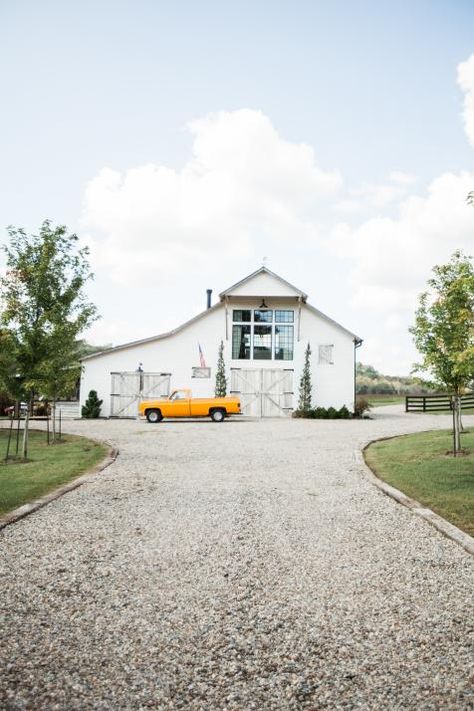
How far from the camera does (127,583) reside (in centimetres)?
421

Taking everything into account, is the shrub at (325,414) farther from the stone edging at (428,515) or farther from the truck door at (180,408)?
the stone edging at (428,515)

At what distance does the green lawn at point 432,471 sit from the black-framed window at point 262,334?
13163 mm

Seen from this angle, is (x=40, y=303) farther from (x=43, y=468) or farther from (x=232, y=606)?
(x=232, y=606)

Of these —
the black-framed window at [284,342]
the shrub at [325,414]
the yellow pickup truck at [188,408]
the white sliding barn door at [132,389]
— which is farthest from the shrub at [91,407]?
the shrub at [325,414]

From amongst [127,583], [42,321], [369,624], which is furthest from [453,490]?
[42,321]

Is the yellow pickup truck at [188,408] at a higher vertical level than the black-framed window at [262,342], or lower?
lower

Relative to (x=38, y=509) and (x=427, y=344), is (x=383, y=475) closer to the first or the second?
(x=427, y=344)

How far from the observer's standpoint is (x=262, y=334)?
28.0 meters

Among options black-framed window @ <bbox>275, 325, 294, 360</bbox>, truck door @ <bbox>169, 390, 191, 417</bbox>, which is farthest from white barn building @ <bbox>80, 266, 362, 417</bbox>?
truck door @ <bbox>169, 390, 191, 417</bbox>

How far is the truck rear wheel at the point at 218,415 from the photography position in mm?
23547

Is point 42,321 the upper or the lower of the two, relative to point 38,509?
upper

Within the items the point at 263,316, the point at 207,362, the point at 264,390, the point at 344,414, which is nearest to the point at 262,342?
the point at 263,316

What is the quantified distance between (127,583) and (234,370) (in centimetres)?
2317

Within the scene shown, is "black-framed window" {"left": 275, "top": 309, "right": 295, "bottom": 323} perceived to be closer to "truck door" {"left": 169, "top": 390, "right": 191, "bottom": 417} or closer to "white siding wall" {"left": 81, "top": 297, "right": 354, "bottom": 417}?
"white siding wall" {"left": 81, "top": 297, "right": 354, "bottom": 417}
